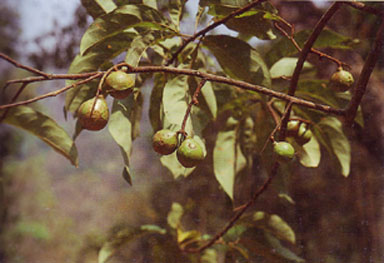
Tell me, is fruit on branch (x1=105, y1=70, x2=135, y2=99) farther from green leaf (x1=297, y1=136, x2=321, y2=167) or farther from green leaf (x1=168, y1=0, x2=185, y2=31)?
green leaf (x1=297, y1=136, x2=321, y2=167)

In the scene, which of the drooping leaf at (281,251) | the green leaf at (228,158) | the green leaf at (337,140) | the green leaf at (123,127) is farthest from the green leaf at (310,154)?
the green leaf at (123,127)

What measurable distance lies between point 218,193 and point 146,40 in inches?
37.7

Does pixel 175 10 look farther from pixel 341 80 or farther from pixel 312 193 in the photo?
pixel 312 193

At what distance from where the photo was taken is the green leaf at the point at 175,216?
3.93ft

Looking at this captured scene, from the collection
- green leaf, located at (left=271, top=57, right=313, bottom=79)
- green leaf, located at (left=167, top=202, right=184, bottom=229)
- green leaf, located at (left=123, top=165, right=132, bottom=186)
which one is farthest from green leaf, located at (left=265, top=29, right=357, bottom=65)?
green leaf, located at (left=167, top=202, right=184, bottom=229)

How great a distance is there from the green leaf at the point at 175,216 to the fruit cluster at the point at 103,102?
71cm

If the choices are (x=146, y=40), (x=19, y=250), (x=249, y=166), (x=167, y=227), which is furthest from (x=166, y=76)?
(x=19, y=250)

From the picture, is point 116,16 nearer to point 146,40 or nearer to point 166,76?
point 146,40

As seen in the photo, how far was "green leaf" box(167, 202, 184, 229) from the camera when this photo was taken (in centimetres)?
120

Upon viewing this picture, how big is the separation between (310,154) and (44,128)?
2.11ft

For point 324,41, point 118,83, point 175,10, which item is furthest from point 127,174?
point 324,41

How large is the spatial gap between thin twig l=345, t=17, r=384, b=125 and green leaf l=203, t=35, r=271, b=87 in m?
0.18

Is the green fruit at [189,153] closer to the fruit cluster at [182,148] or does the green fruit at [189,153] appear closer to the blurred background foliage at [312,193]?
the fruit cluster at [182,148]

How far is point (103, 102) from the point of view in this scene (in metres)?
0.57
